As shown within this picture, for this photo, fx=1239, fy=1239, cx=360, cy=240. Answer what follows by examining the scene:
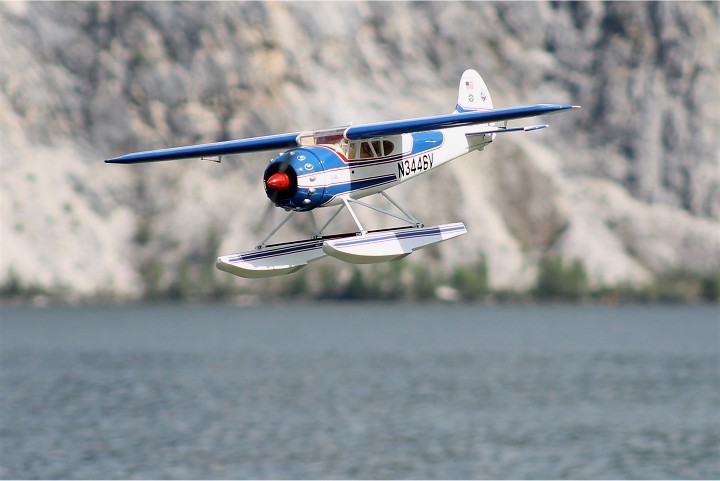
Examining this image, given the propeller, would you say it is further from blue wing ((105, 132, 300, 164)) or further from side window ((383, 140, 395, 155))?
side window ((383, 140, 395, 155))

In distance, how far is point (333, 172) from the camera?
19.4 metres

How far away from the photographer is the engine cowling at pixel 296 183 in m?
19.0

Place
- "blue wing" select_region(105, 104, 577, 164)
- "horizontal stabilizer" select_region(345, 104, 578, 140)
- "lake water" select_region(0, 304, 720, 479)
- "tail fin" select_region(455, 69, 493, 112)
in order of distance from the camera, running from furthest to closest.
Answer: "lake water" select_region(0, 304, 720, 479)
"tail fin" select_region(455, 69, 493, 112)
"blue wing" select_region(105, 104, 577, 164)
"horizontal stabilizer" select_region(345, 104, 578, 140)

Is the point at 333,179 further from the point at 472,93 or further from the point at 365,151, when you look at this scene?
the point at 472,93

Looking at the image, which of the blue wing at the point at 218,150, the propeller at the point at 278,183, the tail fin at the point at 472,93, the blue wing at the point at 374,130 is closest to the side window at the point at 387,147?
the blue wing at the point at 374,130

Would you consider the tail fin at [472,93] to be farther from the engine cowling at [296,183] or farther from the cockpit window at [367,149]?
the engine cowling at [296,183]

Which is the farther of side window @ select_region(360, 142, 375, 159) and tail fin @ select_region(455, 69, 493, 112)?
tail fin @ select_region(455, 69, 493, 112)

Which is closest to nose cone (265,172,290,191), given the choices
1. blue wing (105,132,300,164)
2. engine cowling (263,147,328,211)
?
engine cowling (263,147,328,211)

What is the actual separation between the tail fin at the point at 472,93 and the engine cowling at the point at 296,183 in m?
4.77

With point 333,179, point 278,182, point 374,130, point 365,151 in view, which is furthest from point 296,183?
point 374,130

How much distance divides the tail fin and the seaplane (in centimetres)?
202

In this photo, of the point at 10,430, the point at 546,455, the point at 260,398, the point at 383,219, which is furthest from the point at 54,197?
the point at 546,455

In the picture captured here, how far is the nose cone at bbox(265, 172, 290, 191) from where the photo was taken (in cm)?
1895

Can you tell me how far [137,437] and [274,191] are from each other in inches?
3139
